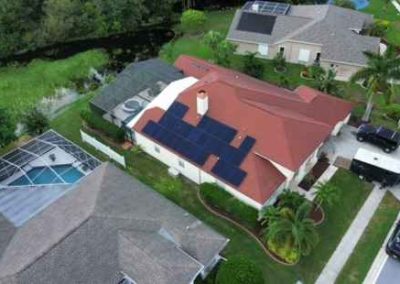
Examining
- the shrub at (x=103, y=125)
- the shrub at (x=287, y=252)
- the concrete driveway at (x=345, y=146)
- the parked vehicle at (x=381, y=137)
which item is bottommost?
the shrub at (x=287, y=252)

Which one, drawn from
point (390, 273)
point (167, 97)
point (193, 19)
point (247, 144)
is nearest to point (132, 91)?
point (167, 97)

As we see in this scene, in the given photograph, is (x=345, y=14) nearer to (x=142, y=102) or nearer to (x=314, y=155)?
(x=314, y=155)

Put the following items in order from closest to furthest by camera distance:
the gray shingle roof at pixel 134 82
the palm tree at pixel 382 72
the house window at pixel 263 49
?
the palm tree at pixel 382 72, the gray shingle roof at pixel 134 82, the house window at pixel 263 49

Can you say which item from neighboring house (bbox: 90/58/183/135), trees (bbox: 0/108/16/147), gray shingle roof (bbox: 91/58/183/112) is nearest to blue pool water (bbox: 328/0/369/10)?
gray shingle roof (bbox: 91/58/183/112)

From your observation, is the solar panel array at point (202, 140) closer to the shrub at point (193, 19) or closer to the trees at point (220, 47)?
the trees at point (220, 47)

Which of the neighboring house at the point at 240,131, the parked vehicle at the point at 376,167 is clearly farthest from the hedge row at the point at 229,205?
the parked vehicle at the point at 376,167

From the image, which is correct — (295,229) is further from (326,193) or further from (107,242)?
(107,242)

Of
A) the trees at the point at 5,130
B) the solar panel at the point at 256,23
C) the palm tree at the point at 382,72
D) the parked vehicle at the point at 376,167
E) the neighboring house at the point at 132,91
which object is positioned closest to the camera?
the parked vehicle at the point at 376,167

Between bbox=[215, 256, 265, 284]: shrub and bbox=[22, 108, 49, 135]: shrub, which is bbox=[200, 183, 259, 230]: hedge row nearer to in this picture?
bbox=[215, 256, 265, 284]: shrub
